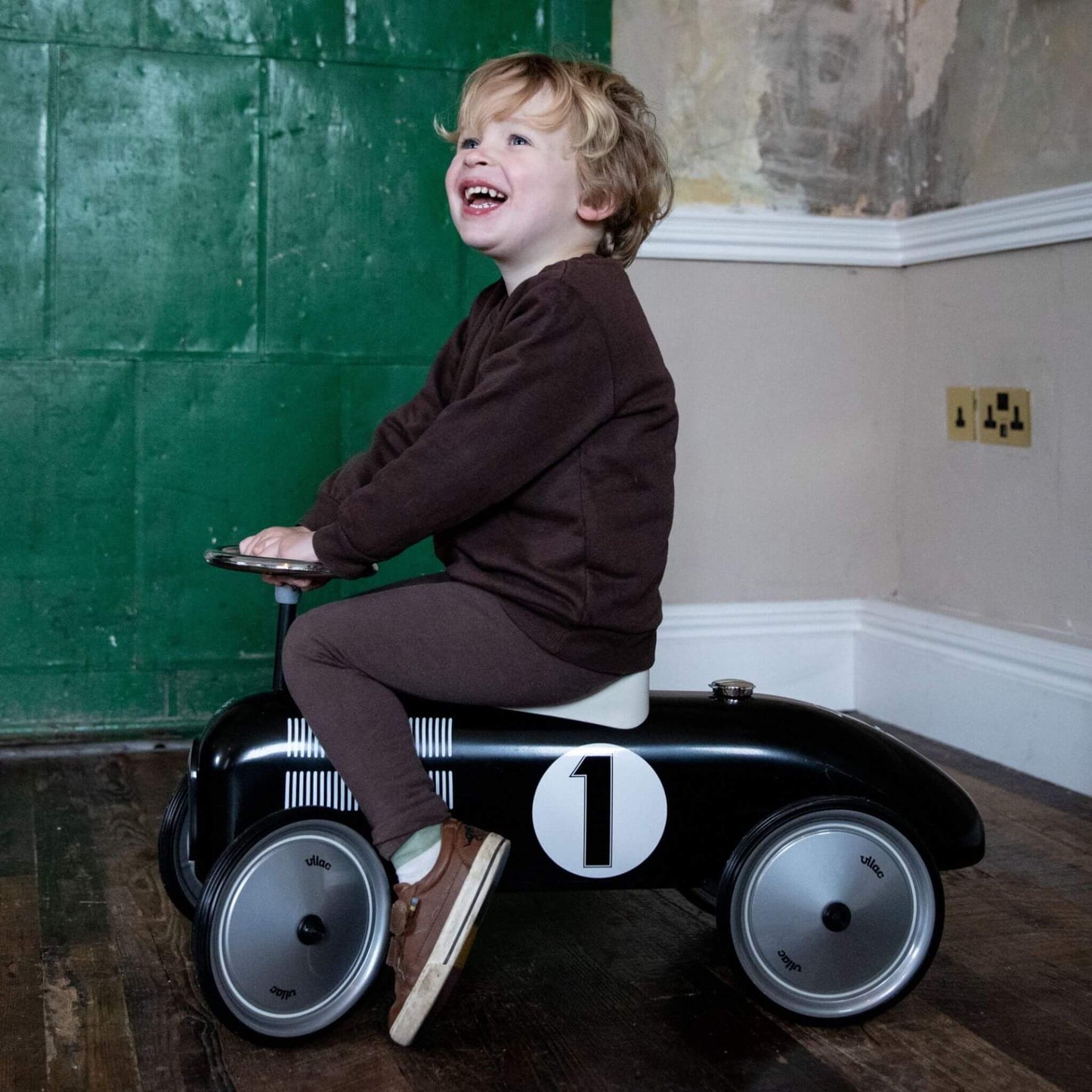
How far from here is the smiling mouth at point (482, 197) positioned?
1680 millimetres

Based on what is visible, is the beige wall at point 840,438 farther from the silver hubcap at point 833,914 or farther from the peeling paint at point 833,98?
the silver hubcap at point 833,914

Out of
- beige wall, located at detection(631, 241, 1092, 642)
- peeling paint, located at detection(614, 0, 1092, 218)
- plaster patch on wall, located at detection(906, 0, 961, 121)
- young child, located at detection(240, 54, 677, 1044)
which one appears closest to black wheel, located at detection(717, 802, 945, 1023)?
young child, located at detection(240, 54, 677, 1044)

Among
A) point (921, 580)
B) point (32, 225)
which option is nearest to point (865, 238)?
point (921, 580)

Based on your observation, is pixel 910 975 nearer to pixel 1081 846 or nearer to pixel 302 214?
pixel 1081 846

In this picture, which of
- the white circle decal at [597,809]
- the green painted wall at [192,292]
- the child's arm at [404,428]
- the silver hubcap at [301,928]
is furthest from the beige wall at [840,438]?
the silver hubcap at [301,928]

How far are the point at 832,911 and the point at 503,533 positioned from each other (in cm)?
57

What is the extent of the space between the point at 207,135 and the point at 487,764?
175 centimetres

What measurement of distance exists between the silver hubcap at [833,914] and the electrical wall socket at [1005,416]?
1.40 m

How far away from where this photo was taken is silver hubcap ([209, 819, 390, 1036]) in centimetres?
147

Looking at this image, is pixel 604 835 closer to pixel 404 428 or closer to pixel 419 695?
pixel 419 695

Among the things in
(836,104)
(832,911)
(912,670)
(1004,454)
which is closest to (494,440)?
(832,911)

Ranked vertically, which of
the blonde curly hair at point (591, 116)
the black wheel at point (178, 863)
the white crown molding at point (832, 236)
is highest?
the white crown molding at point (832, 236)

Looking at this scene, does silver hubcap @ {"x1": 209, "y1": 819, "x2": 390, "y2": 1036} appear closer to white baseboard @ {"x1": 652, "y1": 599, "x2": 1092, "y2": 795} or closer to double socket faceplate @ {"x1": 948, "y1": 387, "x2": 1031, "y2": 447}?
white baseboard @ {"x1": 652, "y1": 599, "x2": 1092, "y2": 795}

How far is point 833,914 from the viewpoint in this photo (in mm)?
1567
